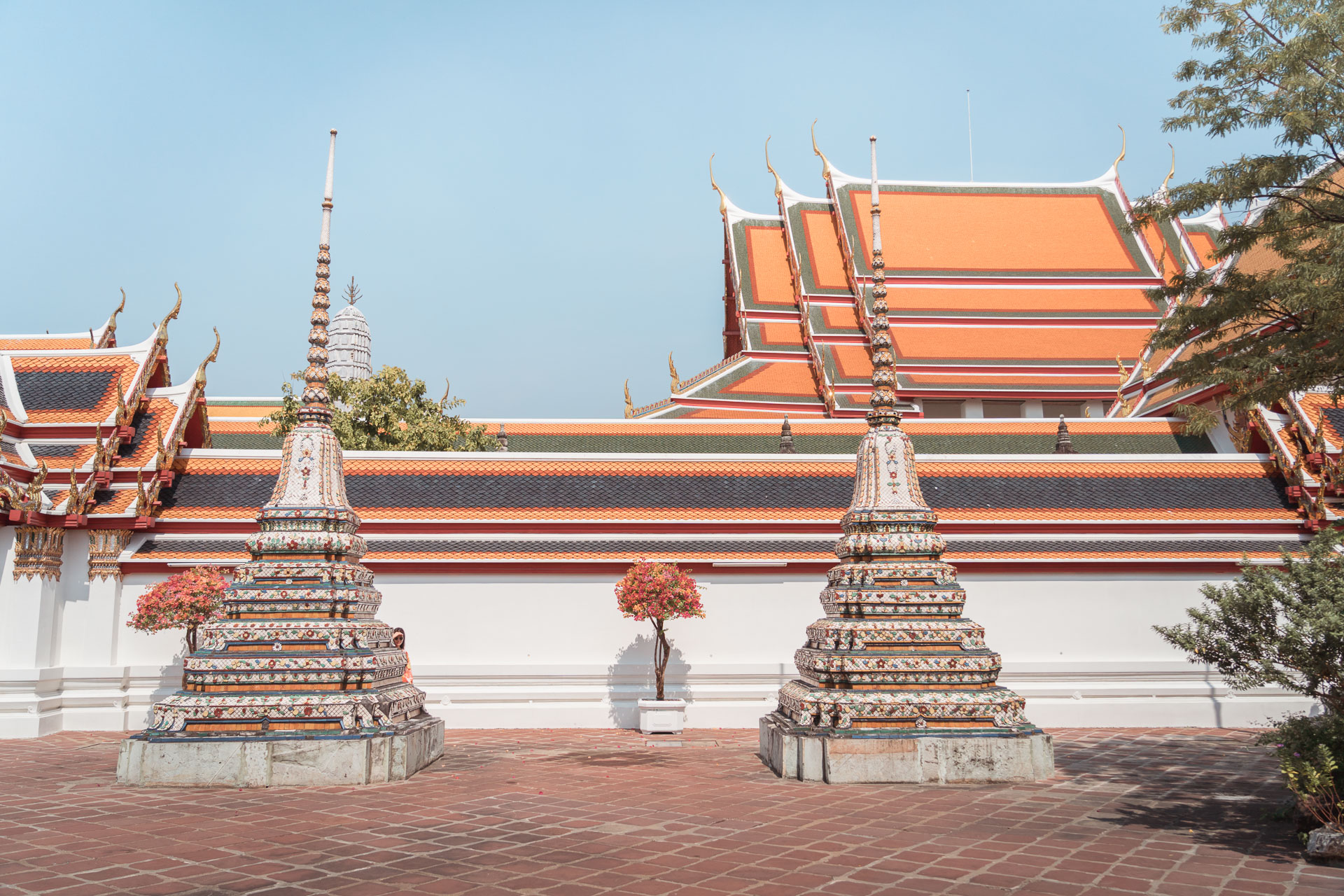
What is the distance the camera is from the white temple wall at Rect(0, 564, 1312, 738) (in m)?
11.5

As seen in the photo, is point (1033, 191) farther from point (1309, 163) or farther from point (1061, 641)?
point (1309, 163)

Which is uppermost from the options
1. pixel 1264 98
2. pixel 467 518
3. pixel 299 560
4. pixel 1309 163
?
pixel 1264 98

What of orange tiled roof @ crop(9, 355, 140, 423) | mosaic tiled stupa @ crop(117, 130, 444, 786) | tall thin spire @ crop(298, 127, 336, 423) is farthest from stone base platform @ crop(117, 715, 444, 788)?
orange tiled roof @ crop(9, 355, 140, 423)

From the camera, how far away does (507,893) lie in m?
4.48

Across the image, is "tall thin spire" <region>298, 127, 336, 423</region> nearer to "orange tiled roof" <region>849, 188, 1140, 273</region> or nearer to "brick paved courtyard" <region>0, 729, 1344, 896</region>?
"brick paved courtyard" <region>0, 729, 1344, 896</region>

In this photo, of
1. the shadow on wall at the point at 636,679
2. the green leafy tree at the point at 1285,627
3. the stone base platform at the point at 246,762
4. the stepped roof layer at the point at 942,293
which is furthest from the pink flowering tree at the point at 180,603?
the stepped roof layer at the point at 942,293

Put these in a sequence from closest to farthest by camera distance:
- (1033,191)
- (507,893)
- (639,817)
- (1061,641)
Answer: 1. (507,893)
2. (639,817)
3. (1061,641)
4. (1033,191)

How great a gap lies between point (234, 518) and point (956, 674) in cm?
906

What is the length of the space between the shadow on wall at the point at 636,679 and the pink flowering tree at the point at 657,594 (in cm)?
78

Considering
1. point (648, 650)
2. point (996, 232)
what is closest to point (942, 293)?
point (996, 232)

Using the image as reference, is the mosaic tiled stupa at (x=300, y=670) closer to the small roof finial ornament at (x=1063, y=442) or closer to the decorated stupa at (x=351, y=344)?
the small roof finial ornament at (x=1063, y=442)

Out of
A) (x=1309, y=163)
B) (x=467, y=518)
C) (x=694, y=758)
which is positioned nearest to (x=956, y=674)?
(x=694, y=758)

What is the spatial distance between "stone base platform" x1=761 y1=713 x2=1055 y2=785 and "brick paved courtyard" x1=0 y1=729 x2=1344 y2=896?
174 mm

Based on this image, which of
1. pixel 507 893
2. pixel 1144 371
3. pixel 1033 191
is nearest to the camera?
pixel 507 893
